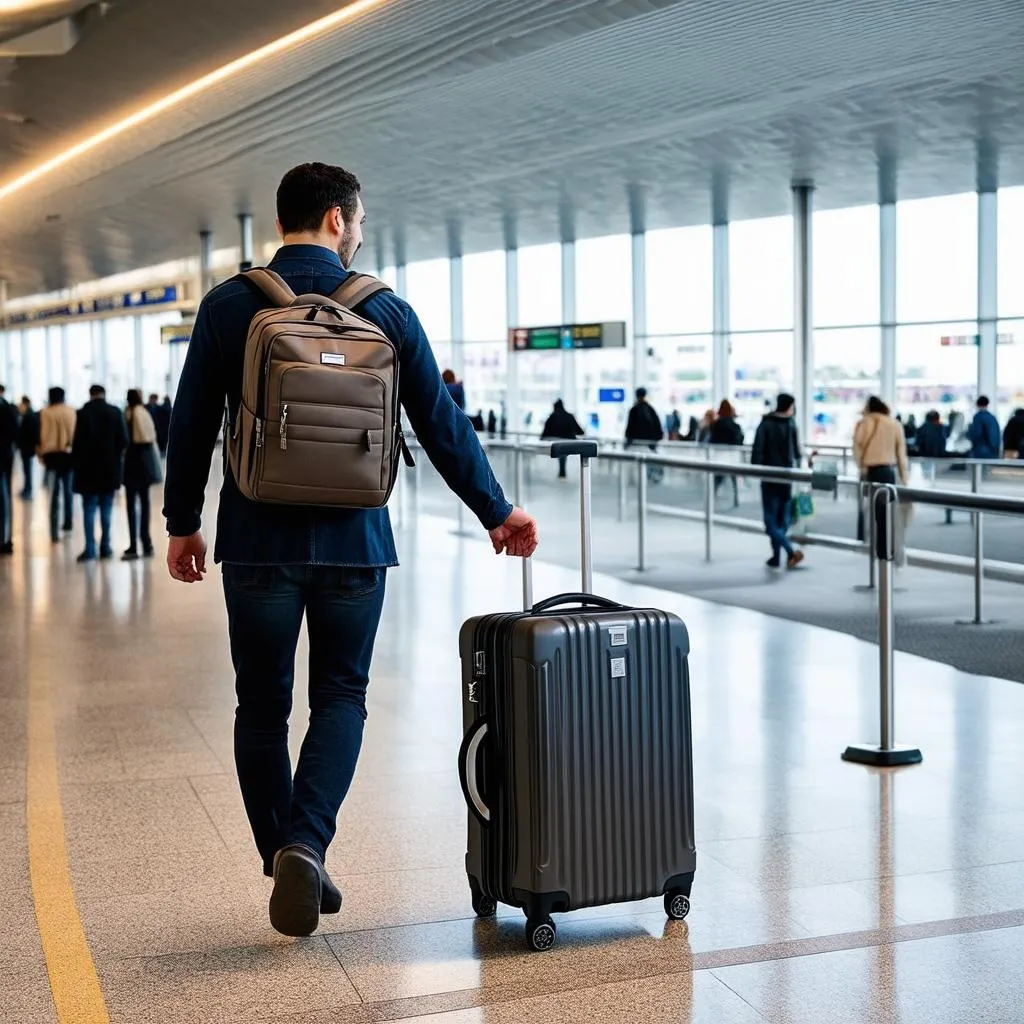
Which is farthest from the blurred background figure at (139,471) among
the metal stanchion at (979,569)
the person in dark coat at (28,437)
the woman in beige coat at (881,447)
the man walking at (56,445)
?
the person in dark coat at (28,437)

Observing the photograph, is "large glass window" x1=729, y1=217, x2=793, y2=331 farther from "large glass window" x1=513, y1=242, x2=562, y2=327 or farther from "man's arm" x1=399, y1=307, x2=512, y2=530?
"man's arm" x1=399, y1=307, x2=512, y2=530

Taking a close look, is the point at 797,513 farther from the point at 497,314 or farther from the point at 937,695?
the point at 497,314

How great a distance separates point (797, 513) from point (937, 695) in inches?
222

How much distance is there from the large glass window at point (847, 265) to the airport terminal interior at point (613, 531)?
0.19 feet

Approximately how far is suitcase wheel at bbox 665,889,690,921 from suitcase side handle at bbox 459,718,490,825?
0.53 metres

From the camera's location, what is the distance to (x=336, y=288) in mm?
3699

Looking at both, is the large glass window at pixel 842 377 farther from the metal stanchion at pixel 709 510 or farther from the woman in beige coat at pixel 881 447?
the metal stanchion at pixel 709 510

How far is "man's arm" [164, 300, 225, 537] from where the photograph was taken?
3.61m

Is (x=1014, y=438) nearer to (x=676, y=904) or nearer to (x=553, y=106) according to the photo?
(x=553, y=106)

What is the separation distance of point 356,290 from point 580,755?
125cm

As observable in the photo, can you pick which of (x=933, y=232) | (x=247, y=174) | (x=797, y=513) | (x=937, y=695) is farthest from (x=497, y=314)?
(x=937, y=695)

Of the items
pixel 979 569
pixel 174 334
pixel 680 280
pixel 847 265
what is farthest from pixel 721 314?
pixel 979 569

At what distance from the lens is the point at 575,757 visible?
12.0 feet

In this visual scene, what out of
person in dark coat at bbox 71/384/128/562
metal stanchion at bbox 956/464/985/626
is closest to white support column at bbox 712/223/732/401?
person in dark coat at bbox 71/384/128/562
